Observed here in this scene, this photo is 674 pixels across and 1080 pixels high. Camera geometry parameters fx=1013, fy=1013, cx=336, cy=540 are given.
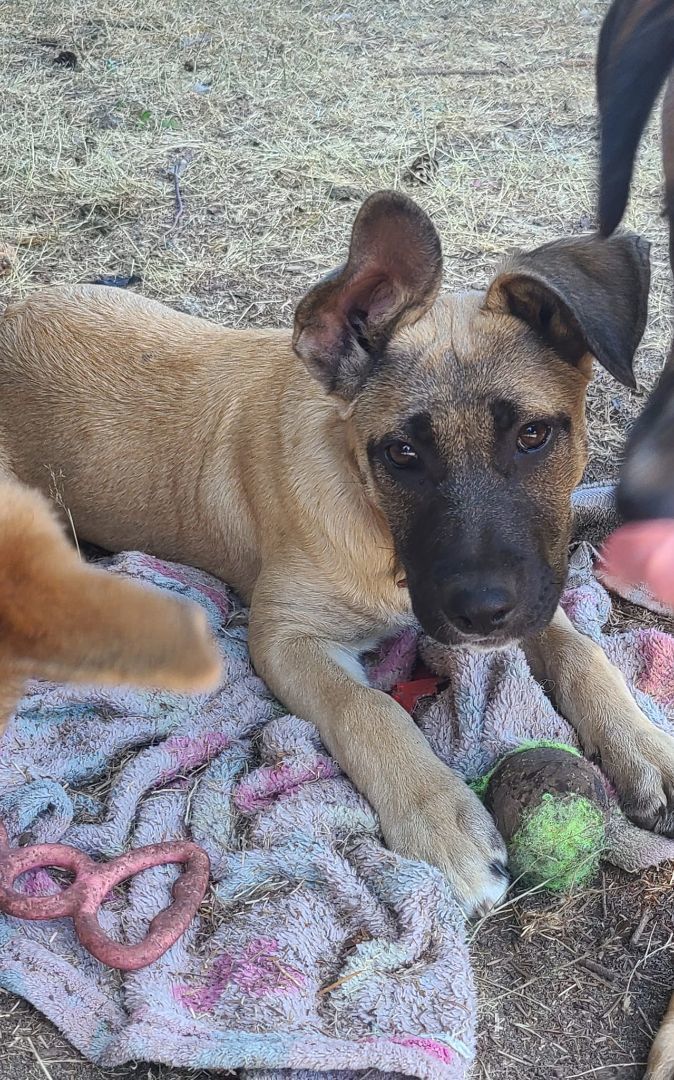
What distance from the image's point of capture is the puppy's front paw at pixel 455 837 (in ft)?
10.1

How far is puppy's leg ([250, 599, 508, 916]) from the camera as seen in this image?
310cm

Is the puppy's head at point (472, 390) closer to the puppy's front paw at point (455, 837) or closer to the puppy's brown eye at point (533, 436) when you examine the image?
the puppy's brown eye at point (533, 436)

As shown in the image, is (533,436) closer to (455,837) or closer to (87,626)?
(455,837)

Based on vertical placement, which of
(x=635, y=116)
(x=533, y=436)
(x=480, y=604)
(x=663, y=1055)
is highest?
(x=635, y=116)

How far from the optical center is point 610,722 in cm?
350

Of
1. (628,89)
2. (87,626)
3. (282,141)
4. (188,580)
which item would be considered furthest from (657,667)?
(282,141)

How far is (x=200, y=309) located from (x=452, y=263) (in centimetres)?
162

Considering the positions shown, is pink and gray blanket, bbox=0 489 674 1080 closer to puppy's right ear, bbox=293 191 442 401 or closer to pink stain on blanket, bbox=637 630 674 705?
pink stain on blanket, bbox=637 630 674 705

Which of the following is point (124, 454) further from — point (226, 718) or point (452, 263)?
point (452, 263)

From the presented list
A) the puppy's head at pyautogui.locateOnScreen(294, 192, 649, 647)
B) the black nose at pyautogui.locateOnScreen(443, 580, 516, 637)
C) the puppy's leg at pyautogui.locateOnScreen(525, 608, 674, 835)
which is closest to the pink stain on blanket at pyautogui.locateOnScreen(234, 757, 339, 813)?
the puppy's head at pyautogui.locateOnScreen(294, 192, 649, 647)

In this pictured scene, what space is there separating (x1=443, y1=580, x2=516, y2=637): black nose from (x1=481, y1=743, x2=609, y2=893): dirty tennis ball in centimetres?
48

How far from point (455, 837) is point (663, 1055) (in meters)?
0.80

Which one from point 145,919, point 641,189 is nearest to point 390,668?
point 145,919

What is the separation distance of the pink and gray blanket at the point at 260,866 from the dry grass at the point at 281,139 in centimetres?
194
